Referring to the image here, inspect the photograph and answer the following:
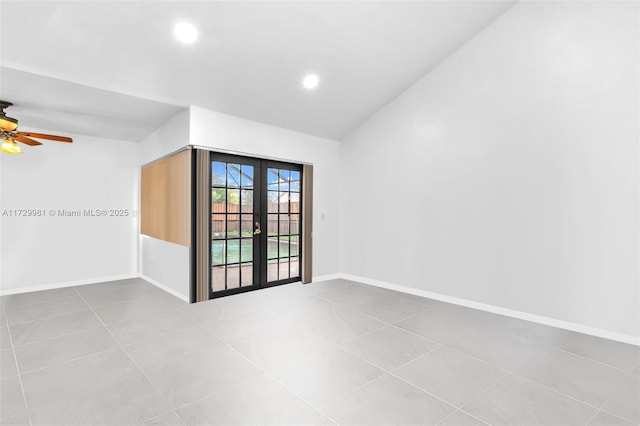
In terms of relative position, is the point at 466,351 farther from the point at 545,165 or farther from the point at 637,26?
the point at 637,26

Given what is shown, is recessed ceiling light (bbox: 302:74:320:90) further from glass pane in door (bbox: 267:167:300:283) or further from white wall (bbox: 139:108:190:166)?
white wall (bbox: 139:108:190:166)

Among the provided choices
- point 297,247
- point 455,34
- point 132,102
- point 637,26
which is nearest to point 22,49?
point 132,102

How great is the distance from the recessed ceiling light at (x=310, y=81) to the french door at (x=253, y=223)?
145 cm

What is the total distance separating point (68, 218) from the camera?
18.6 ft

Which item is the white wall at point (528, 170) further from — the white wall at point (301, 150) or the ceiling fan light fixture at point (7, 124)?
the ceiling fan light fixture at point (7, 124)

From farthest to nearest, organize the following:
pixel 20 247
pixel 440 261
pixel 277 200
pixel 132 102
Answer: pixel 277 200, pixel 20 247, pixel 440 261, pixel 132 102

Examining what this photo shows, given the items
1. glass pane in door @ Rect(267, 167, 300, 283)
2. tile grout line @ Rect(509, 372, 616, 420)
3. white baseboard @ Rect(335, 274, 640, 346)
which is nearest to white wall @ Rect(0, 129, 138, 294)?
glass pane in door @ Rect(267, 167, 300, 283)

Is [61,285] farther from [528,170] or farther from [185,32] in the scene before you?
[528,170]

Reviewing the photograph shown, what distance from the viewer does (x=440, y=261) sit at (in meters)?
4.83

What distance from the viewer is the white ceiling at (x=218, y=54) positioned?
10.0 ft

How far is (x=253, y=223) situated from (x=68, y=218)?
3.29m

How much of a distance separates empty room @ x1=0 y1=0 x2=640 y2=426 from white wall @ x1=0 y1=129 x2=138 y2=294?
4cm

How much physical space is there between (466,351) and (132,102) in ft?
15.8

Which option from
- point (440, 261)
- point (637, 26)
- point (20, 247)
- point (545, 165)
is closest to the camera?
point (637, 26)
